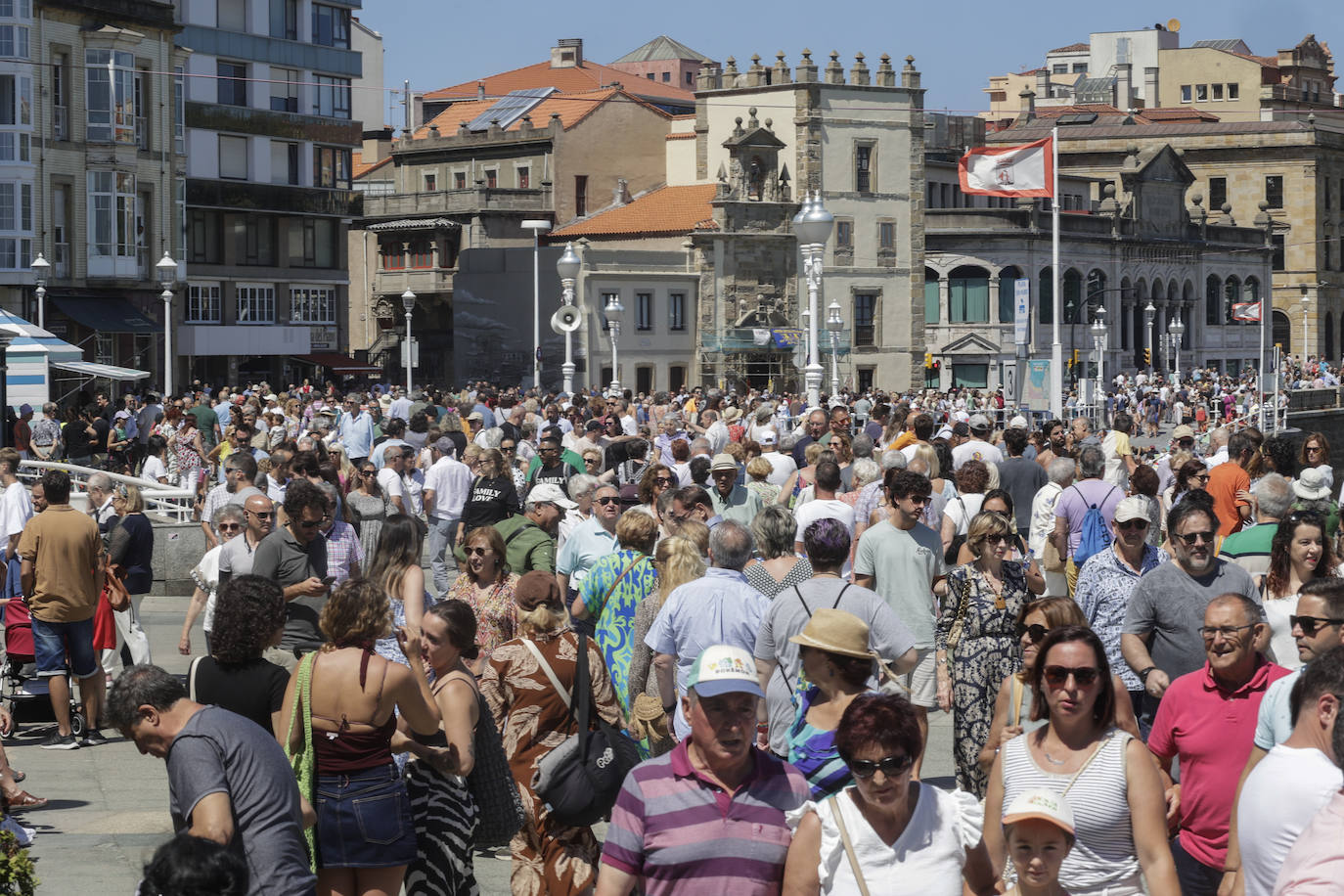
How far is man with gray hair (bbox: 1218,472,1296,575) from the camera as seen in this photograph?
9312 mm

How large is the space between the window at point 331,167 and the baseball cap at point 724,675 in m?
57.9

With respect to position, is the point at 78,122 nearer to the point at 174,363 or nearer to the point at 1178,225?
the point at 174,363

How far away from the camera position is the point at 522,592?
7.38 meters

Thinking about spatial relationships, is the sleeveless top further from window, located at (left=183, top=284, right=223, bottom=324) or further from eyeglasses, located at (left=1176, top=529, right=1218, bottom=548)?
window, located at (left=183, top=284, right=223, bottom=324)

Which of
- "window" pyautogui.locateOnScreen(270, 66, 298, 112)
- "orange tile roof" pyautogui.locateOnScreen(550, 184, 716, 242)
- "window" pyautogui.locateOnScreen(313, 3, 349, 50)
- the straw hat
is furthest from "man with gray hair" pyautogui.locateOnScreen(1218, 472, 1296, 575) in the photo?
"window" pyautogui.locateOnScreen(313, 3, 349, 50)

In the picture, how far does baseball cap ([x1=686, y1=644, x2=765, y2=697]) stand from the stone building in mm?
43679

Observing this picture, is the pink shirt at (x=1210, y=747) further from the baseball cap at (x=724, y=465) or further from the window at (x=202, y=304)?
the window at (x=202, y=304)

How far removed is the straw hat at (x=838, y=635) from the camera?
5824 millimetres

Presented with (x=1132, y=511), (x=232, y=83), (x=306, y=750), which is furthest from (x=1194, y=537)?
(x=232, y=83)

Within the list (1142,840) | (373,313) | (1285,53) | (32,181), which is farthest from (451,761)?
(1285,53)

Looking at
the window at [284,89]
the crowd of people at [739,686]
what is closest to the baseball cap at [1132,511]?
the crowd of people at [739,686]

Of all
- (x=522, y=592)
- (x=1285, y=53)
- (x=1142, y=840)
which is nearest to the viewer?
(x=1142, y=840)

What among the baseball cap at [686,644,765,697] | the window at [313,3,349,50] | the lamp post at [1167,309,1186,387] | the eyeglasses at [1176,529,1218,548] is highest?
the window at [313,3,349,50]

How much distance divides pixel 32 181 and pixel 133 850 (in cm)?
4055
